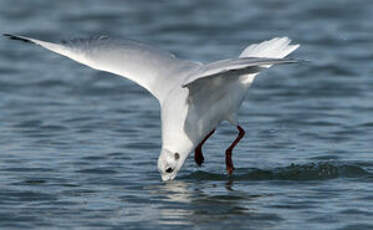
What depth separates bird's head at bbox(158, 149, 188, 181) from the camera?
778 centimetres

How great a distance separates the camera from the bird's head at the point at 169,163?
778 cm

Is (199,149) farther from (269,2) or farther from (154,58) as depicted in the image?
(269,2)

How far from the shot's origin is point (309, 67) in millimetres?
13484

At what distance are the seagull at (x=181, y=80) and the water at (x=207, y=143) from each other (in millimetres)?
370

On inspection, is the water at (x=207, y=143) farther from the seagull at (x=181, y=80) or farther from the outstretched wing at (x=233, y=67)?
the outstretched wing at (x=233, y=67)

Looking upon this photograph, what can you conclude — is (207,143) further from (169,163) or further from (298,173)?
(169,163)

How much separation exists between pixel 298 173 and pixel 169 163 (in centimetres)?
118

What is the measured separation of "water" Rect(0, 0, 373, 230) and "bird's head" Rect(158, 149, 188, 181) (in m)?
0.14

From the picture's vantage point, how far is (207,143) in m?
9.68

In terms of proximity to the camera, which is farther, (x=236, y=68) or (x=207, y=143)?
(x=207, y=143)

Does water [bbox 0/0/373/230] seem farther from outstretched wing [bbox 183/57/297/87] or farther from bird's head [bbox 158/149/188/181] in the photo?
outstretched wing [bbox 183/57/297/87]

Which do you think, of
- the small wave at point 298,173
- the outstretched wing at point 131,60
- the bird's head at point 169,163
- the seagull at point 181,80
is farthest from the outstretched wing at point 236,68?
the small wave at point 298,173

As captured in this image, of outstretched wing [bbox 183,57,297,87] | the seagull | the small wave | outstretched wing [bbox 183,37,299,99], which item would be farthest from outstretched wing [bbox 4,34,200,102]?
the small wave

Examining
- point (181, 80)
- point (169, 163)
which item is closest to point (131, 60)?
point (181, 80)
